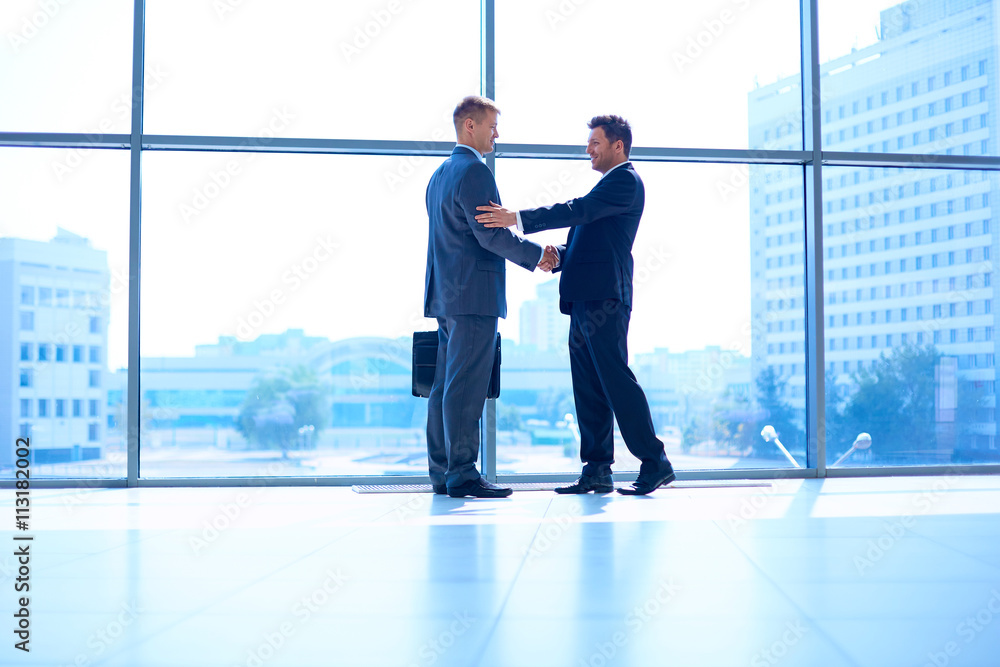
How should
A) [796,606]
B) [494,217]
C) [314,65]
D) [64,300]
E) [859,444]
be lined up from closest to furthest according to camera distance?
[796,606]
[494,217]
[64,300]
[314,65]
[859,444]

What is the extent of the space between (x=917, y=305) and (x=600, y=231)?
1709 mm

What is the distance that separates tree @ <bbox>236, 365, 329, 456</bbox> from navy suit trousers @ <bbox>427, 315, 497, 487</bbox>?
0.86 m

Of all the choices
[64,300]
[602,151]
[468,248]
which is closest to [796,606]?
[468,248]

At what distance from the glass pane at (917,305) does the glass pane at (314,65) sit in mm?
1821

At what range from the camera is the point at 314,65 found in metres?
3.51

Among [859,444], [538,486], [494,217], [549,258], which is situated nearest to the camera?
[494,217]

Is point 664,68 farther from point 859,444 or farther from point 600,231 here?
point 859,444

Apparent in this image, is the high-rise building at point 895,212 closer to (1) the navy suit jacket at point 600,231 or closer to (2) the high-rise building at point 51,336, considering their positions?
(1) the navy suit jacket at point 600,231

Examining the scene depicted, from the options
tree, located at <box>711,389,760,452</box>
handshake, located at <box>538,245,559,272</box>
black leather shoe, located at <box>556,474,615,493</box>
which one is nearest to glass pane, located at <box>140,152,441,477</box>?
handshake, located at <box>538,245,559,272</box>

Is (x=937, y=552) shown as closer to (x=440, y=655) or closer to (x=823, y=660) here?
(x=823, y=660)

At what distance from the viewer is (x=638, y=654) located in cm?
104

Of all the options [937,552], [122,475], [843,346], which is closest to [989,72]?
[843,346]

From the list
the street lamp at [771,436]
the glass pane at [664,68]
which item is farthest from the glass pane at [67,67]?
the street lamp at [771,436]

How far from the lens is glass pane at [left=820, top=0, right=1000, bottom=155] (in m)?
3.66
